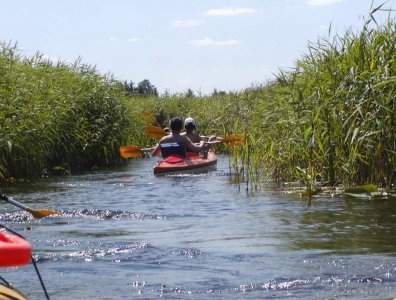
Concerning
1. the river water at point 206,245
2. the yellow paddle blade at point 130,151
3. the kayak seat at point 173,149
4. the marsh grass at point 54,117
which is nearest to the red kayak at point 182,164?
the kayak seat at point 173,149

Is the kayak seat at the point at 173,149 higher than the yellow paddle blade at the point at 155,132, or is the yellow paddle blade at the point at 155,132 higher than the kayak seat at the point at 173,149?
the yellow paddle blade at the point at 155,132

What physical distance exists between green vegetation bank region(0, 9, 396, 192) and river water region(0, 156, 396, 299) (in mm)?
474

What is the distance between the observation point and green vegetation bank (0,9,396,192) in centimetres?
1057

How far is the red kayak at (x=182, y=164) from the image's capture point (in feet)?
52.7

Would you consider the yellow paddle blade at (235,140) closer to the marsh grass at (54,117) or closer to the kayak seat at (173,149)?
the kayak seat at (173,149)

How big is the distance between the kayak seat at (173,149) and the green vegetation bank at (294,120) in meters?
1.72

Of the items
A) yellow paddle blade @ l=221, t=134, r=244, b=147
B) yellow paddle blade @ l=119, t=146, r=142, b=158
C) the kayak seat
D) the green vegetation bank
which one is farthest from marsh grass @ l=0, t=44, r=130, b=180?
yellow paddle blade @ l=221, t=134, r=244, b=147

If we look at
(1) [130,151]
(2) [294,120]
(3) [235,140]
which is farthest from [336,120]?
(1) [130,151]

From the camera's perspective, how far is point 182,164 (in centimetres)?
1627

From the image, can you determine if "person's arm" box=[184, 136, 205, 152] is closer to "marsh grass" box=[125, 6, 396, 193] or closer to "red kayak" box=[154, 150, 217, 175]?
"red kayak" box=[154, 150, 217, 175]

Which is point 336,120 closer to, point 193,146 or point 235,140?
point 235,140

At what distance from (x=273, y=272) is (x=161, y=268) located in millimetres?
873

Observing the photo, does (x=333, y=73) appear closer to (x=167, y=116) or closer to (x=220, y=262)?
(x=220, y=262)

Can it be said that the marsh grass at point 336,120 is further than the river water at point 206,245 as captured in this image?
Yes
